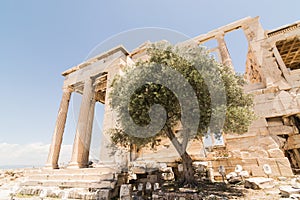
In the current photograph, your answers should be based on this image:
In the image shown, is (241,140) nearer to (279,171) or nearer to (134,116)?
(279,171)

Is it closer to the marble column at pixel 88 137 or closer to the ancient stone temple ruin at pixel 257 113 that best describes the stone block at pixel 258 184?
the ancient stone temple ruin at pixel 257 113

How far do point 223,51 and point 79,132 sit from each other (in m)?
13.7

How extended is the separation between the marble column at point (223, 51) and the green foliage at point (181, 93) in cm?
766

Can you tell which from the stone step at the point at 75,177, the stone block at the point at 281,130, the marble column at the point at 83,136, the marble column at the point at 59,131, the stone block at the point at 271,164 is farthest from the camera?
the marble column at the point at 59,131

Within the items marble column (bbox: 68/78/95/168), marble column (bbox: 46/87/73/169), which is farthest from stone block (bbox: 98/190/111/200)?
marble column (bbox: 46/87/73/169)

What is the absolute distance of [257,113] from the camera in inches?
403

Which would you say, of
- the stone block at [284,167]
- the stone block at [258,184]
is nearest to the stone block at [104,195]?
the stone block at [258,184]

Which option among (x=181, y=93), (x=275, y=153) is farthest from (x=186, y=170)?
(x=275, y=153)

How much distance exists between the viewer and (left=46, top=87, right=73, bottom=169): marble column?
1226cm

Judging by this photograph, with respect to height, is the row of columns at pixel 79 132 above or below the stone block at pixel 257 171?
above

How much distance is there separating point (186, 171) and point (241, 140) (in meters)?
5.54

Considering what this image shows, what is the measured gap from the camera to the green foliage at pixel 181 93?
604cm

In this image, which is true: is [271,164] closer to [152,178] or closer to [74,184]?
[152,178]

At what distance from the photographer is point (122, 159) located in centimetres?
791
